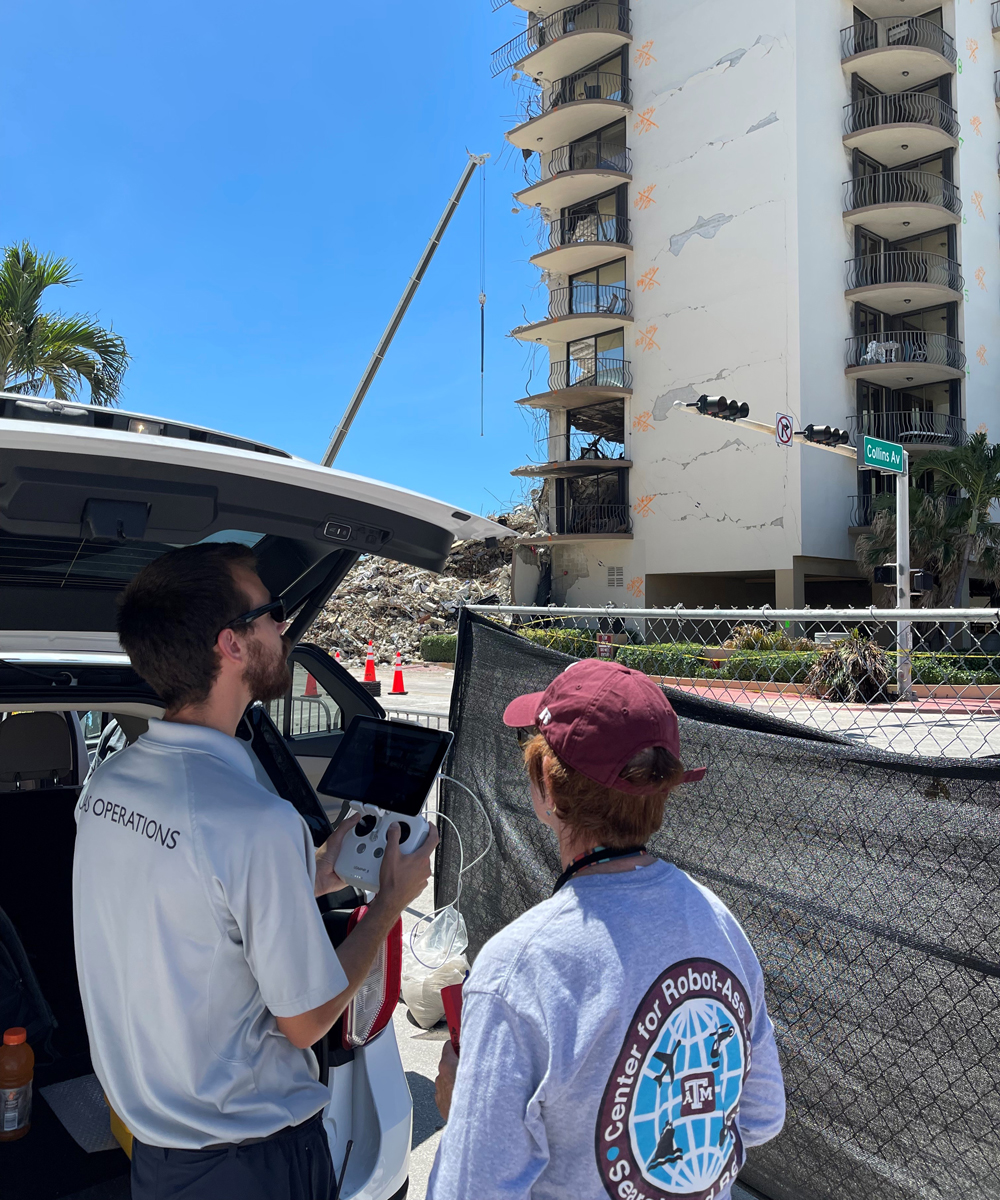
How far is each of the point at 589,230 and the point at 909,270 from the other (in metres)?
10.8

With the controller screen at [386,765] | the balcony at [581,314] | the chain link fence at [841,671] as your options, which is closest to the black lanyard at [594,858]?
the controller screen at [386,765]

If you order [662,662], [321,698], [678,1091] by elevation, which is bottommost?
[662,662]

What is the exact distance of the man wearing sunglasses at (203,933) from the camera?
4.68ft

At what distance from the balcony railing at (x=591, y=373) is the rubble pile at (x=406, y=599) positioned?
5.51 meters

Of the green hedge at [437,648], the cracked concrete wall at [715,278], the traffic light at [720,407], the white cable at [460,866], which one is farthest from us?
the green hedge at [437,648]

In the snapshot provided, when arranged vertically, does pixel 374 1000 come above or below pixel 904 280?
below

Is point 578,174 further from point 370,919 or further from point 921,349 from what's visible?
point 370,919

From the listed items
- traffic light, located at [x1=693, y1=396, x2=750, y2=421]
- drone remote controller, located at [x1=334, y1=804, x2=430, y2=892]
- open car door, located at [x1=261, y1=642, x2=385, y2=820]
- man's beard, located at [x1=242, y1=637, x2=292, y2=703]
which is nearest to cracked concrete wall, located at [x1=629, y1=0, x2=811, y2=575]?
traffic light, located at [x1=693, y1=396, x2=750, y2=421]

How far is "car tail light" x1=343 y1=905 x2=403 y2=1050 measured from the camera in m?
2.08

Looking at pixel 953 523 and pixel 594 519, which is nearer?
pixel 953 523

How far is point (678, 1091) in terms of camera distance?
1.23 metres

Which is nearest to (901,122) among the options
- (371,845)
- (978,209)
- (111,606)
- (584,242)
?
(978,209)

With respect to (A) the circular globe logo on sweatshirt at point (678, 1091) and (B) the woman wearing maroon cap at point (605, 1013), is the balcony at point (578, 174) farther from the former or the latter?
(A) the circular globe logo on sweatshirt at point (678, 1091)

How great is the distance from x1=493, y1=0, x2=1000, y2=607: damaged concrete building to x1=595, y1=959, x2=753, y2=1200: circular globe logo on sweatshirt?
25901mm
